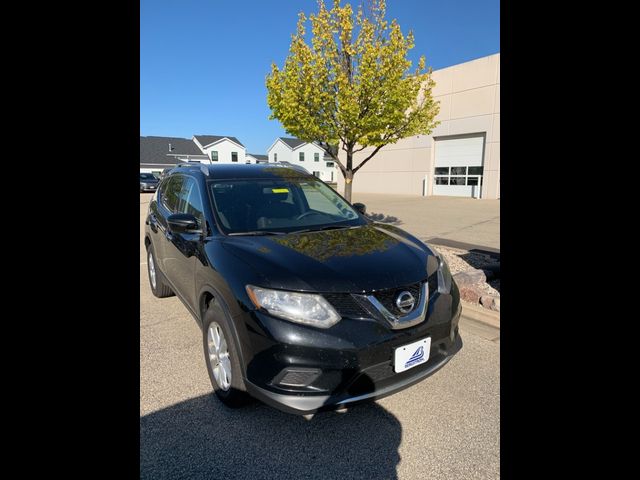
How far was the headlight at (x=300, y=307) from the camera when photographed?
212cm

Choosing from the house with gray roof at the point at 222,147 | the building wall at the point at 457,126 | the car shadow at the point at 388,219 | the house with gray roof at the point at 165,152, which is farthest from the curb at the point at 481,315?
the house with gray roof at the point at 222,147

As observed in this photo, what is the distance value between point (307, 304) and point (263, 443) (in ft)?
3.03

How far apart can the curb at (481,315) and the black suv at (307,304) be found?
1.37 m

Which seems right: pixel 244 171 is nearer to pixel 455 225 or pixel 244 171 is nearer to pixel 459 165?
pixel 455 225

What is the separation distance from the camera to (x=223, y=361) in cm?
260

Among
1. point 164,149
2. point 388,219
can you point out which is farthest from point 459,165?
Result: point 164,149

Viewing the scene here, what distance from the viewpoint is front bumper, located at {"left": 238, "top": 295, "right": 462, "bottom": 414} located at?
2.07 metres

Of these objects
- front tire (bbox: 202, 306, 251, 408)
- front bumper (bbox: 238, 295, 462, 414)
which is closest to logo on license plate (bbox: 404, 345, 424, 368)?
front bumper (bbox: 238, 295, 462, 414)

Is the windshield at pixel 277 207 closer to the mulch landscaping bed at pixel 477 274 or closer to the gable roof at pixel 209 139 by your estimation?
the mulch landscaping bed at pixel 477 274

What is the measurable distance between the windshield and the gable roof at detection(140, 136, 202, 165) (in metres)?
51.3

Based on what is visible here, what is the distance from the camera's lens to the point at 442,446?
2287 mm
